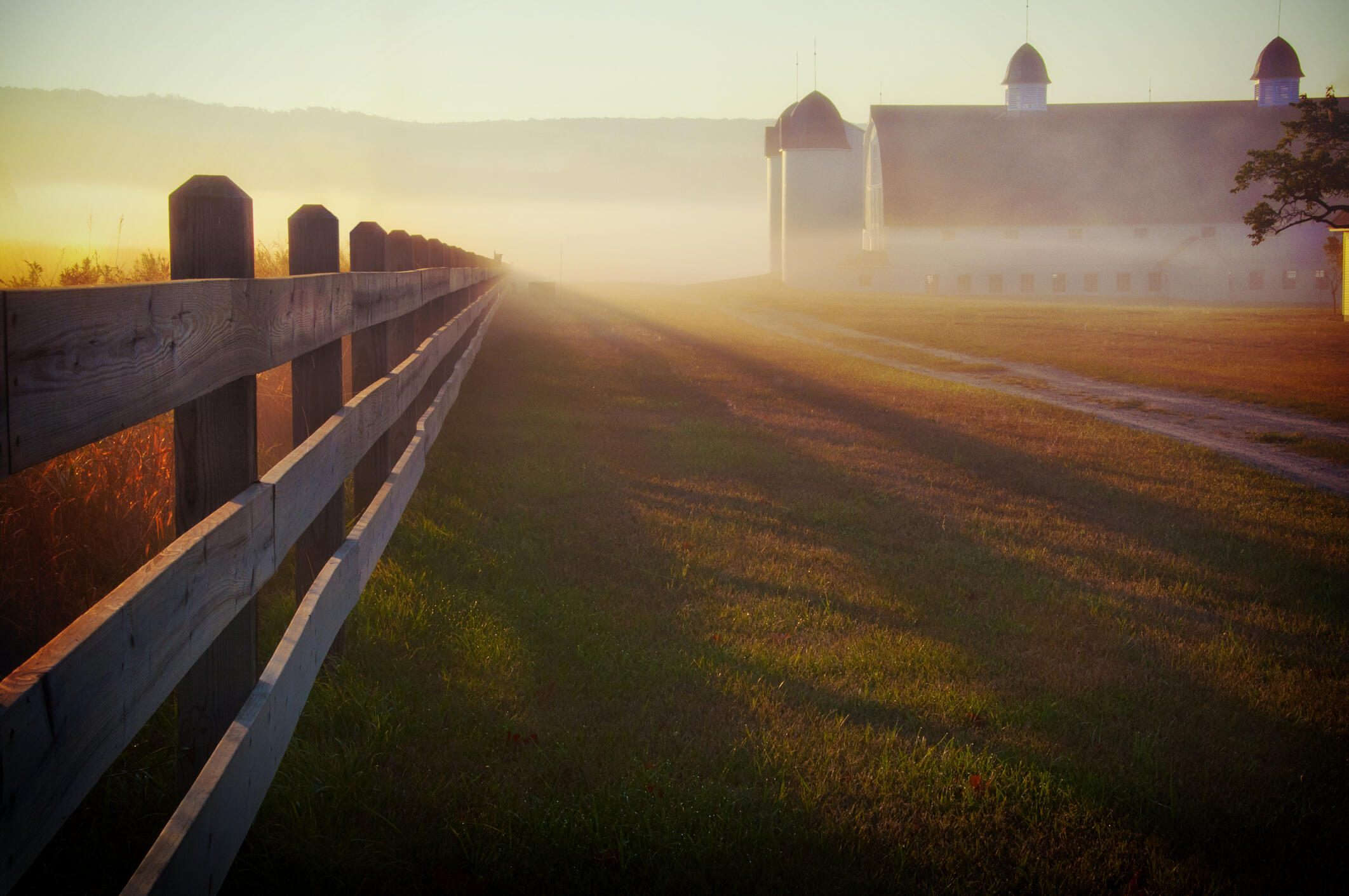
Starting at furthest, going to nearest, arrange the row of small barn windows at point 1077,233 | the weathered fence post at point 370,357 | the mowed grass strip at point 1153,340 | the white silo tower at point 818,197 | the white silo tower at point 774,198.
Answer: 1. the white silo tower at point 774,198
2. the white silo tower at point 818,197
3. the row of small barn windows at point 1077,233
4. the mowed grass strip at point 1153,340
5. the weathered fence post at point 370,357

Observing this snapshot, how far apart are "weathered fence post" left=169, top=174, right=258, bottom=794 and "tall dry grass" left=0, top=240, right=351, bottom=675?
4.33 feet

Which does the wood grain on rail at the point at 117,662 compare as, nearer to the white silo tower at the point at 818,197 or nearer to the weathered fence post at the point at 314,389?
the weathered fence post at the point at 314,389

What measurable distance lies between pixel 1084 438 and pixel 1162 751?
24.9ft

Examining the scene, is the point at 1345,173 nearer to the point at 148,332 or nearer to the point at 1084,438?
the point at 1084,438

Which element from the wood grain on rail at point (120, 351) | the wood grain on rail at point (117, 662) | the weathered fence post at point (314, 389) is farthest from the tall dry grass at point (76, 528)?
the wood grain on rail at point (117, 662)

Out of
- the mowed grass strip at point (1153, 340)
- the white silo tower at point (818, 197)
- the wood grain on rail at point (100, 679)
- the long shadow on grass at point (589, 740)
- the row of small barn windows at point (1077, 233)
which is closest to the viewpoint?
the wood grain on rail at point (100, 679)

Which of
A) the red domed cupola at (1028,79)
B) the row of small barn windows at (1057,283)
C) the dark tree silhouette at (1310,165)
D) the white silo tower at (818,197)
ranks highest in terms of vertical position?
the red domed cupola at (1028,79)

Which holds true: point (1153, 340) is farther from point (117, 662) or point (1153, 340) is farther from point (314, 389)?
point (117, 662)

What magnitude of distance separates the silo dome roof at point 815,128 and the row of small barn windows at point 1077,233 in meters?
9.53

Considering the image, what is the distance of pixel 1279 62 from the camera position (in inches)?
2596

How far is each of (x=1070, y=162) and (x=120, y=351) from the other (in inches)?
2606

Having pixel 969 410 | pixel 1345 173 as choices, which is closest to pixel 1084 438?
pixel 969 410

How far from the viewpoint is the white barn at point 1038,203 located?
5678 centimetres

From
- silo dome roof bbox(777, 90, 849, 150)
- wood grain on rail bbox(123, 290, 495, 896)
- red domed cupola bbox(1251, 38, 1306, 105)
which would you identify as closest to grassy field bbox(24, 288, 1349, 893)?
wood grain on rail bbox(123, 290, 495, 896)
